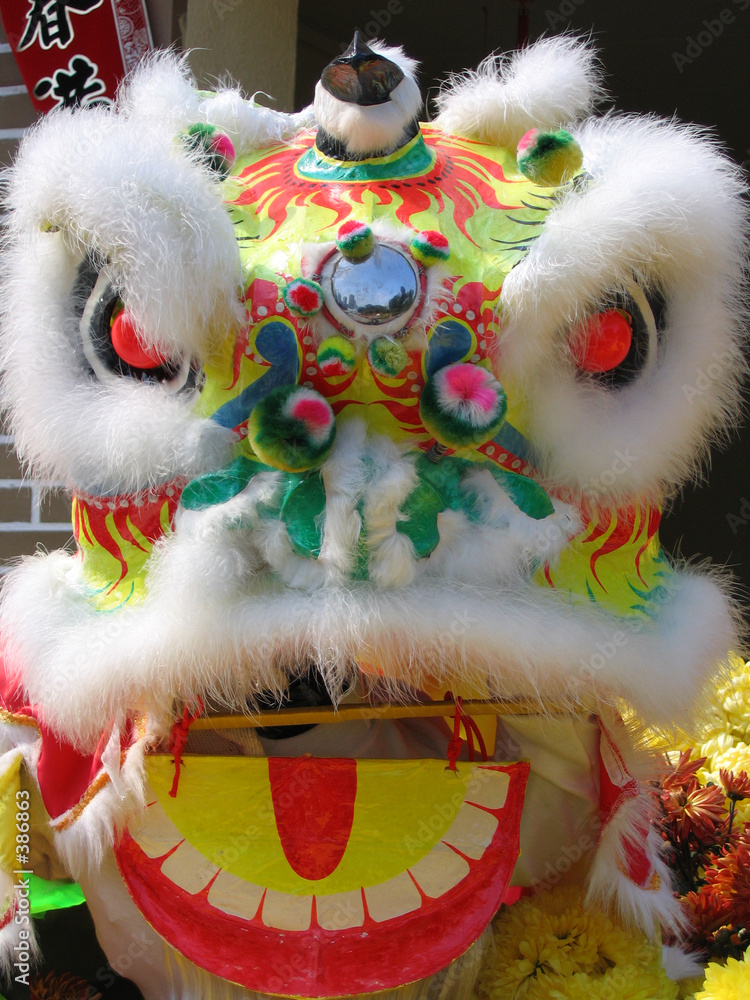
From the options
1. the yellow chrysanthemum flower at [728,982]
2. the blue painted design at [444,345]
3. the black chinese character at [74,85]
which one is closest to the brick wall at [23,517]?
the black chinese character at [74,85]

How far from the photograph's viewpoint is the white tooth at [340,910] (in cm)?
88

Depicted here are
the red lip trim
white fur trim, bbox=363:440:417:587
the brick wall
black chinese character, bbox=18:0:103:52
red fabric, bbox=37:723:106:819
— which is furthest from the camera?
the brick wall

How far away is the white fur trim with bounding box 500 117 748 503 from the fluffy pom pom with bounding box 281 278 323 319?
17 cm

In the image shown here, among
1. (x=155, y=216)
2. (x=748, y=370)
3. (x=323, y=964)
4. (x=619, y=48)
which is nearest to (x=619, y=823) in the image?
(x=323, y=964)

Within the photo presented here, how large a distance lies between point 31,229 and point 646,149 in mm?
594

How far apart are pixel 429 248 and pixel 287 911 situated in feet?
2.08

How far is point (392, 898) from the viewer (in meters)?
0.88

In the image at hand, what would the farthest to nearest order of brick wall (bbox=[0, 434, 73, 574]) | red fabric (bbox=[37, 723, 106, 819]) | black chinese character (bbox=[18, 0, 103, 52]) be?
brick wall (bbox=[0, 434, 73, 574]) < black chinese character (bbox=[18, 0, 103, 52]) < red fabric (bbox=[37, 723, 106, 819])

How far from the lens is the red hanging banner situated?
1668mm

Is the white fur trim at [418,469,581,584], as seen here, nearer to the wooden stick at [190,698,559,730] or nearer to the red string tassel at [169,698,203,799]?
the wooden stick at [190,698,559,730]

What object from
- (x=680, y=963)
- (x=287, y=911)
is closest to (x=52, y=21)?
(x=287, y=911)

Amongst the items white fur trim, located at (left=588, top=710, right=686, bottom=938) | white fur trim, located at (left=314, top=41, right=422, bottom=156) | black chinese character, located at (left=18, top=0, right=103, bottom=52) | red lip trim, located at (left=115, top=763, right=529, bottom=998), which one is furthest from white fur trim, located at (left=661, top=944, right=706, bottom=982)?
black chinese character, located at (left=18, top=0, right=103, bottom=52)

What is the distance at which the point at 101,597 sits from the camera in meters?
0.92

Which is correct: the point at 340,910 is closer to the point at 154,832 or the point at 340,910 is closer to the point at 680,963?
the point at 154,832
